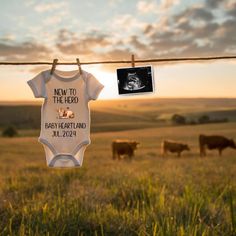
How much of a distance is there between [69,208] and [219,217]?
216 cm

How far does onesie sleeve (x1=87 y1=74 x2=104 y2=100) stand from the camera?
4.30 metres

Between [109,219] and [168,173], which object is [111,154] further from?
[109,219]

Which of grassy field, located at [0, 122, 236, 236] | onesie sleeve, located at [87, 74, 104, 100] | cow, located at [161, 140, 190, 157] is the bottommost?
grassy field, located at [0, 122, 236, 236]

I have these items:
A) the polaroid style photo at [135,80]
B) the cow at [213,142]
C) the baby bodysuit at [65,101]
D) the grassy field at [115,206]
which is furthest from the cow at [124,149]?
the polaroid style photo at [135,80]

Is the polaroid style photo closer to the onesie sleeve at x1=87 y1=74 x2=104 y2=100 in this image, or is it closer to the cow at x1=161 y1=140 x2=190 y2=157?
the onesie sleeve at x1=87 y1=74 x2=104 y2=100

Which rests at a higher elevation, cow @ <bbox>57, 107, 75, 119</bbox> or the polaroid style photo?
the polaroid style photo

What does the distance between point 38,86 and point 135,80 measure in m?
0.91

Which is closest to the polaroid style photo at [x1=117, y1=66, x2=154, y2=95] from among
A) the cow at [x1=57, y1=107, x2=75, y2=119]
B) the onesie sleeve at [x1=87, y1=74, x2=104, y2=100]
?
the onesie sleeve at [x1=87, y1=74, x2=104, y2=100]

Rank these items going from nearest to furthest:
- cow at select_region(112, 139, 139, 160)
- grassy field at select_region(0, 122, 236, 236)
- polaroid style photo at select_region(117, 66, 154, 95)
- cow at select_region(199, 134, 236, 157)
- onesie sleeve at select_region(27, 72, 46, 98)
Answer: polaroid style photo at select_region(117, 66, 154, 95) → onesie sleeve at select_region(27, 72, 46, 98) → grassy field at select_region(0, 122, 236, 236) → cow at select_region(112, 139, 139, 160) → cow at select_region(199, 134, 236, 157)

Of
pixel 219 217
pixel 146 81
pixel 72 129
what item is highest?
pixel 146 81

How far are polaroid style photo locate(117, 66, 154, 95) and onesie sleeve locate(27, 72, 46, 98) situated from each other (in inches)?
28.8

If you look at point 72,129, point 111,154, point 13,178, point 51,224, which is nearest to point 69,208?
point 51,224

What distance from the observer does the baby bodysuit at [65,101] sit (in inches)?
169

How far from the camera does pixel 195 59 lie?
430 cm
